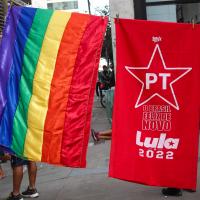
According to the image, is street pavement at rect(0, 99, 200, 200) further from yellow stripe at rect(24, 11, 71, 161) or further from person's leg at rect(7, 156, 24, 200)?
yellow stripe at rect(24, 11, 71, 161)

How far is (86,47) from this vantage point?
16.8 feet

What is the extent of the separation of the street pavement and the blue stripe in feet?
5.59

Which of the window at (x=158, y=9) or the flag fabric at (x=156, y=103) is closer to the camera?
the flag fabric at (x=156, y=103)

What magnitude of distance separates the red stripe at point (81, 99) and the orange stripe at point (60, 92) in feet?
0.17

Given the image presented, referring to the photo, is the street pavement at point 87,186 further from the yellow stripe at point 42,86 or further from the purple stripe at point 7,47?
the purple stripe at point 7,47

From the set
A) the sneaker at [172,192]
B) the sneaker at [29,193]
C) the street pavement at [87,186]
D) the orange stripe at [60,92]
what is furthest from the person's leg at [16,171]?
the sneaker at [172,192]

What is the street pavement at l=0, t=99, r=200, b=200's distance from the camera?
21.1 ft

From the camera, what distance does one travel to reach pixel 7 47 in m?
5.28

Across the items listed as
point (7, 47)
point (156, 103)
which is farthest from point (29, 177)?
point (156, 103)

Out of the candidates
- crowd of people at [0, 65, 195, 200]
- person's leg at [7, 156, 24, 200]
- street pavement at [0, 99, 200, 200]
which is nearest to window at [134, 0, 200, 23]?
street pavement at [0, 99, 200, 200]

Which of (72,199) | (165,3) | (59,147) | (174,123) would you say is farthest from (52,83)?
(165,3)

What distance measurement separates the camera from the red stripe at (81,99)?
509cm

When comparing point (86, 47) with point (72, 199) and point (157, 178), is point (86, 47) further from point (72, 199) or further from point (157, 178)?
point (72, 199)

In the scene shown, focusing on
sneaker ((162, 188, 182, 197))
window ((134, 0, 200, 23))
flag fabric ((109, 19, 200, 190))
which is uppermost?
window ((134, 0, 200, 23))
